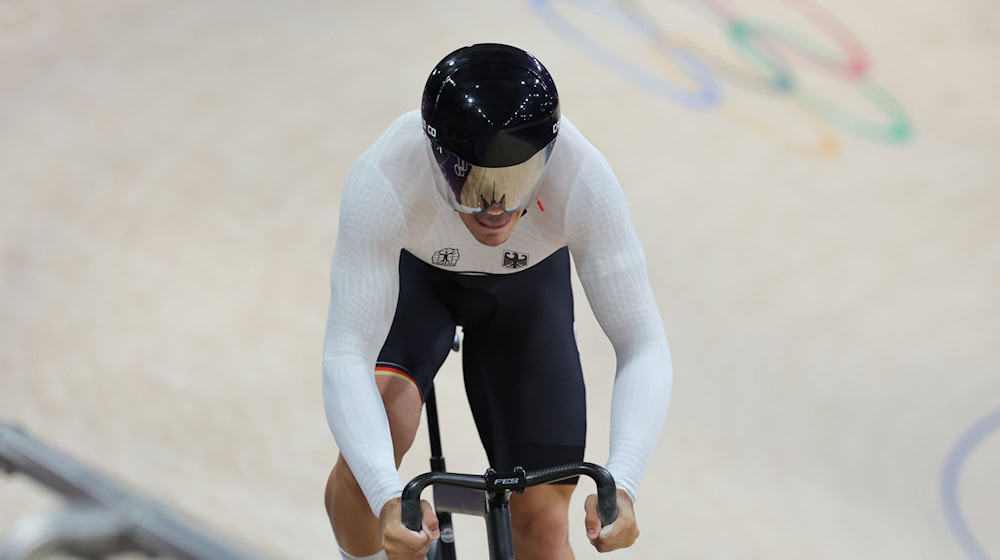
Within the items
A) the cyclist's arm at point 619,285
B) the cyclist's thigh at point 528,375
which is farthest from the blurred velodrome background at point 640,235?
the cyclist's arm at point 619,285

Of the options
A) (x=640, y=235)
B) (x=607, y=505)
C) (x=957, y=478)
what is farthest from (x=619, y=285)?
(x=640, y=235)

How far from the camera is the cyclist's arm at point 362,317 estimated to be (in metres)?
1.89

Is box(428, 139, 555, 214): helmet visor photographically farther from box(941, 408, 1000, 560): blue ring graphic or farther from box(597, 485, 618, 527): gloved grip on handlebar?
box(941, 408, 1000, 560): blue ring graphic

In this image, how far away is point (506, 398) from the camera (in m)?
2.26

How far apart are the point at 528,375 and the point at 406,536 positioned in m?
0.64

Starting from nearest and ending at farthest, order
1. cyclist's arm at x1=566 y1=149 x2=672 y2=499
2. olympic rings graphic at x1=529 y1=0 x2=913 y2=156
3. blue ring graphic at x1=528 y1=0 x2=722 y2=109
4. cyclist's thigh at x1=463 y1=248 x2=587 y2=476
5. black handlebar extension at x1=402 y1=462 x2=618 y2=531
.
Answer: black handlebar extension at x1=402 y1=462 x2=618 y2=531 → cyclist's arm at x1=566 y1=149 x2=672 y2=499 → cyclist's thigh at x1=463 y1=248 x2=587 y2=476 → olympic rings graphic at x1=529 y1=0 x2=913 y2=156 → blue ring graphic at x1=528 y1=0 x2=722 y2=109

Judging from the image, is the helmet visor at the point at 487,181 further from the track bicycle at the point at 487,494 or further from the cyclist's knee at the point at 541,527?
the cyclist's knee at the point at 541,527

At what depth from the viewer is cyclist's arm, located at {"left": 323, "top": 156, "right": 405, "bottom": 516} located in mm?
1889

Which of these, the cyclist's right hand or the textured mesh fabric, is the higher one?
the textured mesh fabric

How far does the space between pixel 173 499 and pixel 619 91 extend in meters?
3.00

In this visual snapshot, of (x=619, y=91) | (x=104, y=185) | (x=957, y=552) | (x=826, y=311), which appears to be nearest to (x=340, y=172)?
(x=104, y=185)

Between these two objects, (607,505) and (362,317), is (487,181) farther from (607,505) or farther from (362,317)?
(607,505)

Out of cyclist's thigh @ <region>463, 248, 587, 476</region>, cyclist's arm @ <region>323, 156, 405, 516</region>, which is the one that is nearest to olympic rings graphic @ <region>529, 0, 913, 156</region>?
cyclist's thigh @ <region>463, 248, 587, 476</region>

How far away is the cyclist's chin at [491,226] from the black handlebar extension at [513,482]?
1.40ft
